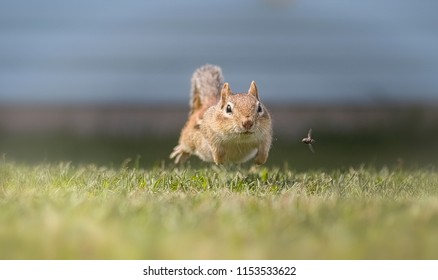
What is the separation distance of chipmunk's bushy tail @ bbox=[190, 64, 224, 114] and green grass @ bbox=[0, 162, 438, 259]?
5.41 feet

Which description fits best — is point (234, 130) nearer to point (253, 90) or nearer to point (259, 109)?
point (259, 109)

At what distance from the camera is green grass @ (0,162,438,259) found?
13.1 ft

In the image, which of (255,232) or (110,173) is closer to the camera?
(255,232)

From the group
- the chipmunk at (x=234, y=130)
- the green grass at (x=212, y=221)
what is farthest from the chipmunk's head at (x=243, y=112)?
the green grass at (x=212, y=221)

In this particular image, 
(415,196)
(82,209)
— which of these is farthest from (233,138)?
(82,209)

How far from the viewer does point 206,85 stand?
23.8ft

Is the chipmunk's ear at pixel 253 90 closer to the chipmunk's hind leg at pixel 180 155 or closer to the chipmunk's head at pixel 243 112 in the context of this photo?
the chipmunk's head at pixel 243 112

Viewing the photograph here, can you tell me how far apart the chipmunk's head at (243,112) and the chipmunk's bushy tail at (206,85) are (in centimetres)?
113

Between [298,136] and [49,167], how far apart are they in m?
4.58

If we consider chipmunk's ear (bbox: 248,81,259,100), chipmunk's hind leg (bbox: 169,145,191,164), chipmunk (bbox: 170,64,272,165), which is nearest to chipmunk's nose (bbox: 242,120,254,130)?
chipmunk (bbox: 170,64,272,165)

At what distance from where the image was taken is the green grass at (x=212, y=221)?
3.98 metres

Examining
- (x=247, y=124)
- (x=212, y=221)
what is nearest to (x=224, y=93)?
(x=247, y=124)

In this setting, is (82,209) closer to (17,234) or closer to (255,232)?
(17,234)

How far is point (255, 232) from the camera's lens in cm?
414
